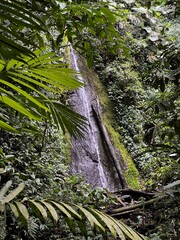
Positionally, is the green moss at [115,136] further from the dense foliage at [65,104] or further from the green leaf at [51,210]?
the green leaf at [51,210]

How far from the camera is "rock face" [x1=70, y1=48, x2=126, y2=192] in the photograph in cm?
589

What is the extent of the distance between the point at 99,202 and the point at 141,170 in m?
3.51

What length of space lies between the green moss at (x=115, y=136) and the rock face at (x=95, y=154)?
209mm

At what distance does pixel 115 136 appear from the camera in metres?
7.50

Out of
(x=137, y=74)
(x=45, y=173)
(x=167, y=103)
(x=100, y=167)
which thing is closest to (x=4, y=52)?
(x=167, y=103)

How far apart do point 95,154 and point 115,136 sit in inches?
48.2

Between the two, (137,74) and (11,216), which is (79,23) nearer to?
(11,216)

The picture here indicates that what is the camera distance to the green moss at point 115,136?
632 cm

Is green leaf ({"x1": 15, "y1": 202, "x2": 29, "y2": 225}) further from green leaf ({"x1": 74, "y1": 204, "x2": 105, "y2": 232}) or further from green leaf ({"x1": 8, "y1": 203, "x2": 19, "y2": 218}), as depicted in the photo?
green leaf ({"x1": 74, "y1": 204, "x2": 105, "y2": 232})

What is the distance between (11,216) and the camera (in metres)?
2.36

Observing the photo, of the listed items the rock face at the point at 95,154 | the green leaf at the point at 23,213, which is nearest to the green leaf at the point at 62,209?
the green leaf at the point at 23,213

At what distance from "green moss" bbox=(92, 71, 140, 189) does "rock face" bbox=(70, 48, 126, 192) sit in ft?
0.69

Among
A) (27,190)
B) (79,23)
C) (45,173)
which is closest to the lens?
(79,23)

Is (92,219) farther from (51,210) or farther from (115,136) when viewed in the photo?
(115,136)
